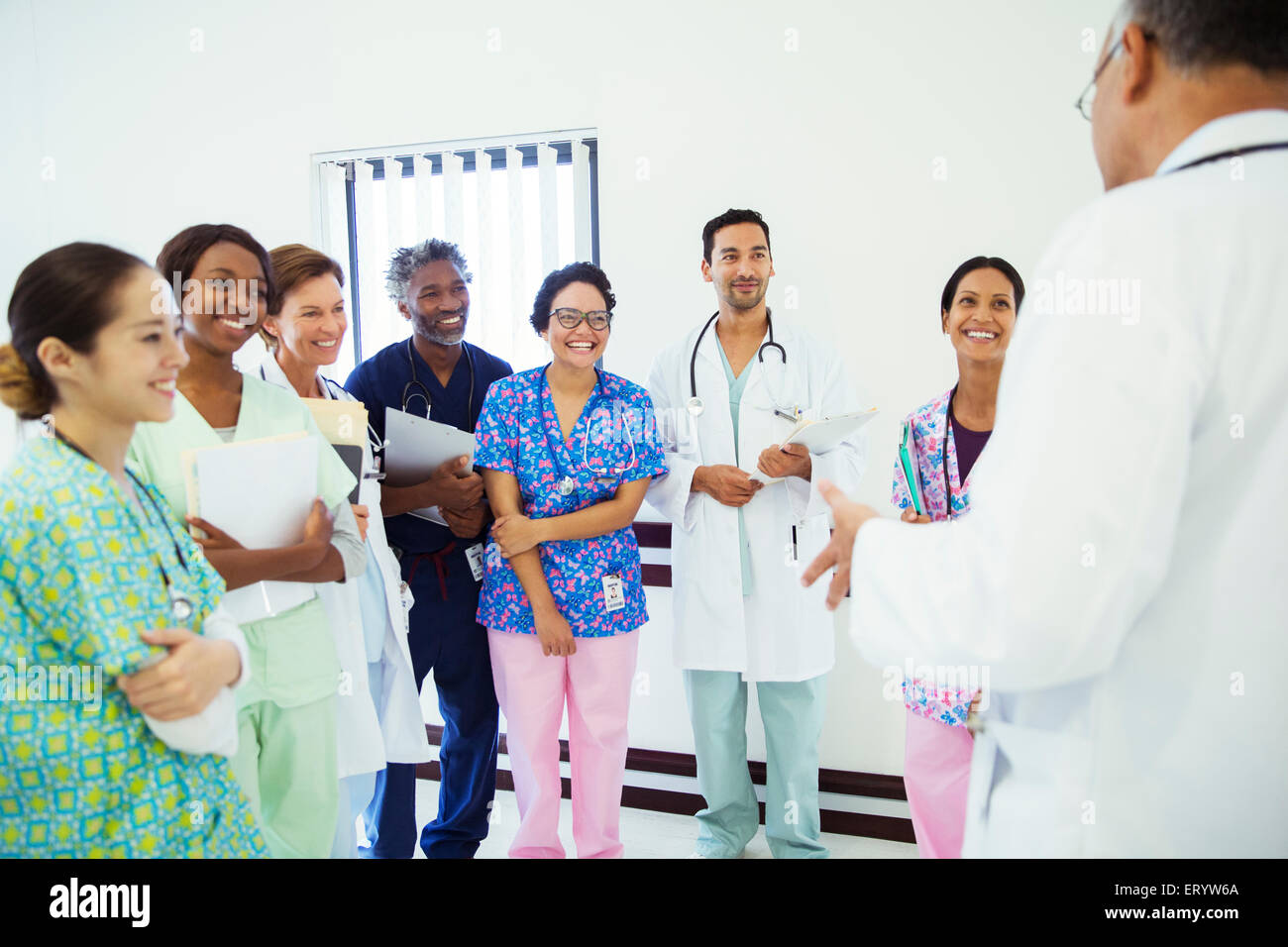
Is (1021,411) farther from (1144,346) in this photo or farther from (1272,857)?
(1272,857)

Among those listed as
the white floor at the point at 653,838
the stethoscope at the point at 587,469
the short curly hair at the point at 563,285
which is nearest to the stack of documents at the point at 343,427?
the stethoscope at the point at 587,469

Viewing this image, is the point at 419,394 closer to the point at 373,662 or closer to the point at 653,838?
the point at 373,662

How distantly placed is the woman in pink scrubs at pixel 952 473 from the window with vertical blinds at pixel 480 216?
161 cm

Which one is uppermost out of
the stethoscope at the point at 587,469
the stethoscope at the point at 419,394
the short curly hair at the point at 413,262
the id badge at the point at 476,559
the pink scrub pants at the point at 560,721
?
the short curly hair at the point at 413,262

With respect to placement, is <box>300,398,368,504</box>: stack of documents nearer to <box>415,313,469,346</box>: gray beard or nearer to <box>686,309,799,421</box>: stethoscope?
<box>415,313,469,346</box>: gray beard

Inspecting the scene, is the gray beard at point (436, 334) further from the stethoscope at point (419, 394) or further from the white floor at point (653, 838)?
the white floor at point (653, 838)

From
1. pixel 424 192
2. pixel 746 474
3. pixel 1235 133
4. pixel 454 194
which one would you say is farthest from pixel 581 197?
pixel 1235 133

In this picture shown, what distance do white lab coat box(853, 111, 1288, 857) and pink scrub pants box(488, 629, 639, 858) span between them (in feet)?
4.91

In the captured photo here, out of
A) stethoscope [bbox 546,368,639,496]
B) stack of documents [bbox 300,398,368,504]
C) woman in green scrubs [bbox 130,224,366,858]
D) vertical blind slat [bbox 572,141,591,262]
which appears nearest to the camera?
woman in green scrubs [bbox 130,224,366,858]

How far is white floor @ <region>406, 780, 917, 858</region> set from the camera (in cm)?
259

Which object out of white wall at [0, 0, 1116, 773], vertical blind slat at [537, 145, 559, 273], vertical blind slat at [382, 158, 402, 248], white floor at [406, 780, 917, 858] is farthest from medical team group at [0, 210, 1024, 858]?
vertical blind slat at [382, 158, 402, 248]

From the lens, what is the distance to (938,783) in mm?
1858

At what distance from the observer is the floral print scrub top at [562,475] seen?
2.18m

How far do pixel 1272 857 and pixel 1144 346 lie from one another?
513 mm
